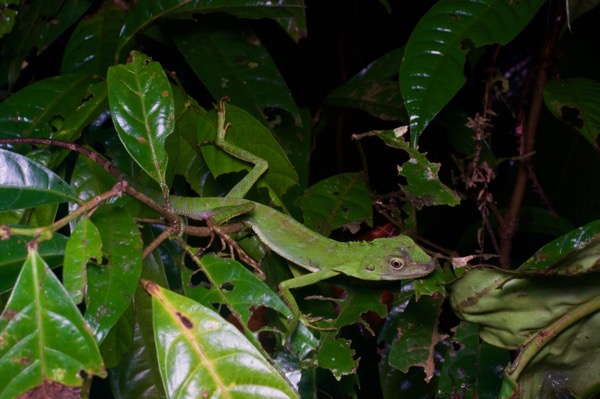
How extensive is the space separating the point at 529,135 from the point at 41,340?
2.19 m

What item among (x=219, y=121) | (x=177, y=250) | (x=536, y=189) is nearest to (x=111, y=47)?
(x=219, y=121)

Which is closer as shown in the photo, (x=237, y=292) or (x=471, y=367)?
(x=237, y=292)

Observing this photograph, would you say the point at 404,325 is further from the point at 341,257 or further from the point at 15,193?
the point at 15,193

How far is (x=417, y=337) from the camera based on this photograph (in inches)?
76.8

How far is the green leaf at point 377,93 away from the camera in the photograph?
2.66 meters

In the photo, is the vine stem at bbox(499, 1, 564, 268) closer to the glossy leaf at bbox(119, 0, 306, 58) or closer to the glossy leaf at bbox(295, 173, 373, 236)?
the glossy leaf at bbox(295, 173, 373, 236)

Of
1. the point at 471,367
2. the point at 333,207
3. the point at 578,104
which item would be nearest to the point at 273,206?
the point at 333,207

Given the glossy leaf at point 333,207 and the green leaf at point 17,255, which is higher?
the green leaf at point 17,255

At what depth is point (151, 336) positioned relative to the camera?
187 cm

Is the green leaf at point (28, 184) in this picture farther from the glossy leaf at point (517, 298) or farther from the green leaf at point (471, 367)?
the green leaf at point (471, 367)

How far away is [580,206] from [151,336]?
8.34 feet

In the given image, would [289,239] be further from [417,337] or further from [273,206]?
[417,337]

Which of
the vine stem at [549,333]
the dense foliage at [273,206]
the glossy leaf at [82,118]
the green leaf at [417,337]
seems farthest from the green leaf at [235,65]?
the vine stem at [549,333]

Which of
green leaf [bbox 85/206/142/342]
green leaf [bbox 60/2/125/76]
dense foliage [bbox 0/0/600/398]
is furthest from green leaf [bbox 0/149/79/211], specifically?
green leaf [bbox 60/2/125/76]
